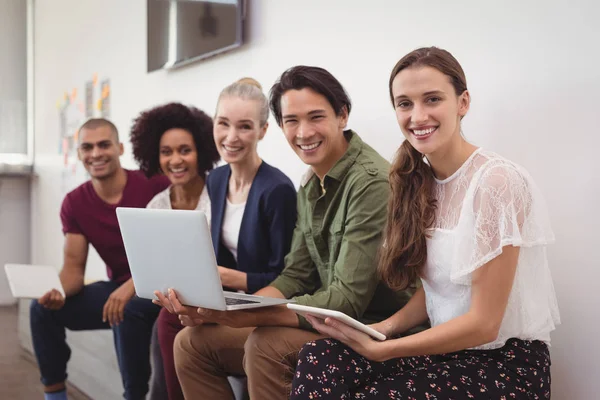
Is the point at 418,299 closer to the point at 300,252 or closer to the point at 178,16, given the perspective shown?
the point at 300,252

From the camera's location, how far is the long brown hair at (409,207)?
1.45 meters

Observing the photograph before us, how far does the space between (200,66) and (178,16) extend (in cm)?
30

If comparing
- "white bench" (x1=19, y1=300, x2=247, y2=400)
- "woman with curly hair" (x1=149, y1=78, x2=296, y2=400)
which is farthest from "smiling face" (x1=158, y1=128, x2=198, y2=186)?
"white bench" (x1=19, y1=300, x2=247, y2=400)

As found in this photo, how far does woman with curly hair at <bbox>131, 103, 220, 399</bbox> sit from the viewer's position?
2.45m

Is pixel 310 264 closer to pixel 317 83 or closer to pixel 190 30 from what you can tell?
pixel 317 83

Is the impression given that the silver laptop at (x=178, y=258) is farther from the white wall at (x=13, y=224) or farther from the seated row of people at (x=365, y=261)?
the white wall at (x=13, y=224)

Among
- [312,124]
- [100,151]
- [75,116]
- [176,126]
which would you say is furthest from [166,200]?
[75,116]

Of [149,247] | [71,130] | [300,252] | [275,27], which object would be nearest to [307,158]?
[300,252]

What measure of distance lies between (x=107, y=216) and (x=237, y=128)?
2.76 ft

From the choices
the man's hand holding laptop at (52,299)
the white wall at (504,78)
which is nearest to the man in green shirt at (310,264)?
the white wall at (504,78)

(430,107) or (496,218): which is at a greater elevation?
(430,107)

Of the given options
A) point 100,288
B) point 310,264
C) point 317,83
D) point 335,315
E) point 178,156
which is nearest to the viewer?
Answer: point 335,315

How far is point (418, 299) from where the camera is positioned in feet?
5.29

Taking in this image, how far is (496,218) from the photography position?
52.8 inches
